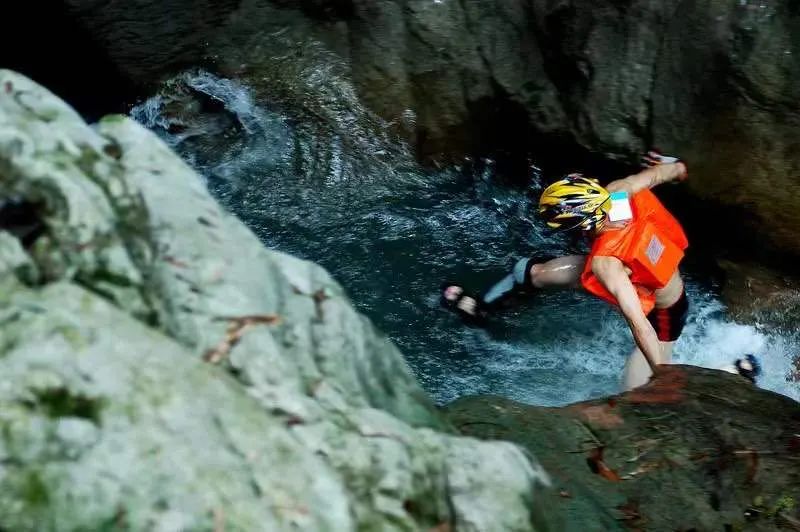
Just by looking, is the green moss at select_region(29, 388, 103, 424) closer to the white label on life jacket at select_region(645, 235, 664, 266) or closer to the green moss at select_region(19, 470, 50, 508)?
the green moss at select_region(19, 470, 50, 508)

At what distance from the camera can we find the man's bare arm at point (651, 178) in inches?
210

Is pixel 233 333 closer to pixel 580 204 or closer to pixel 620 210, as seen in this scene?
pixel 580 204

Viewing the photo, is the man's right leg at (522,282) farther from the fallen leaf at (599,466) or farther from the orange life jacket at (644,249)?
the fallen leaf at (599,466)

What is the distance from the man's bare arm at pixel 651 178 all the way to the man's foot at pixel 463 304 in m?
1.31

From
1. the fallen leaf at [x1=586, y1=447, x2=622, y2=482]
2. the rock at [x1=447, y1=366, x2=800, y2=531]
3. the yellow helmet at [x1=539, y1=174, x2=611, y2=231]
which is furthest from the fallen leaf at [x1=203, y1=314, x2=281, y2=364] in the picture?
the yellow helmet at [x1=539, y1=174, x2=611, y2=231]

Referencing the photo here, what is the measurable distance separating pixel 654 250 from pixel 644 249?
87 millimetres

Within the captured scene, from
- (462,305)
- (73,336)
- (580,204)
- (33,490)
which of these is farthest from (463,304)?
(33,490)

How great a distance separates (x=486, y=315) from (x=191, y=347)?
12.9ft

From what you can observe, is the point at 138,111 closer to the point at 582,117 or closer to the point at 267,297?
the point at 582,117

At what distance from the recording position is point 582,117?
6074 mm

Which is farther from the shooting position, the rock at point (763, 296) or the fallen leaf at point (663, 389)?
the rock at point (763, 296)

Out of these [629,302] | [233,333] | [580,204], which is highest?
[233,333]

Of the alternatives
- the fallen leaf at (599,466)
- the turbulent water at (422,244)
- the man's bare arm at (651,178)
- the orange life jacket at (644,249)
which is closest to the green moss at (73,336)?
the fallen leaf at (599,466)

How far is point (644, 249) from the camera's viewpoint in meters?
4.94
